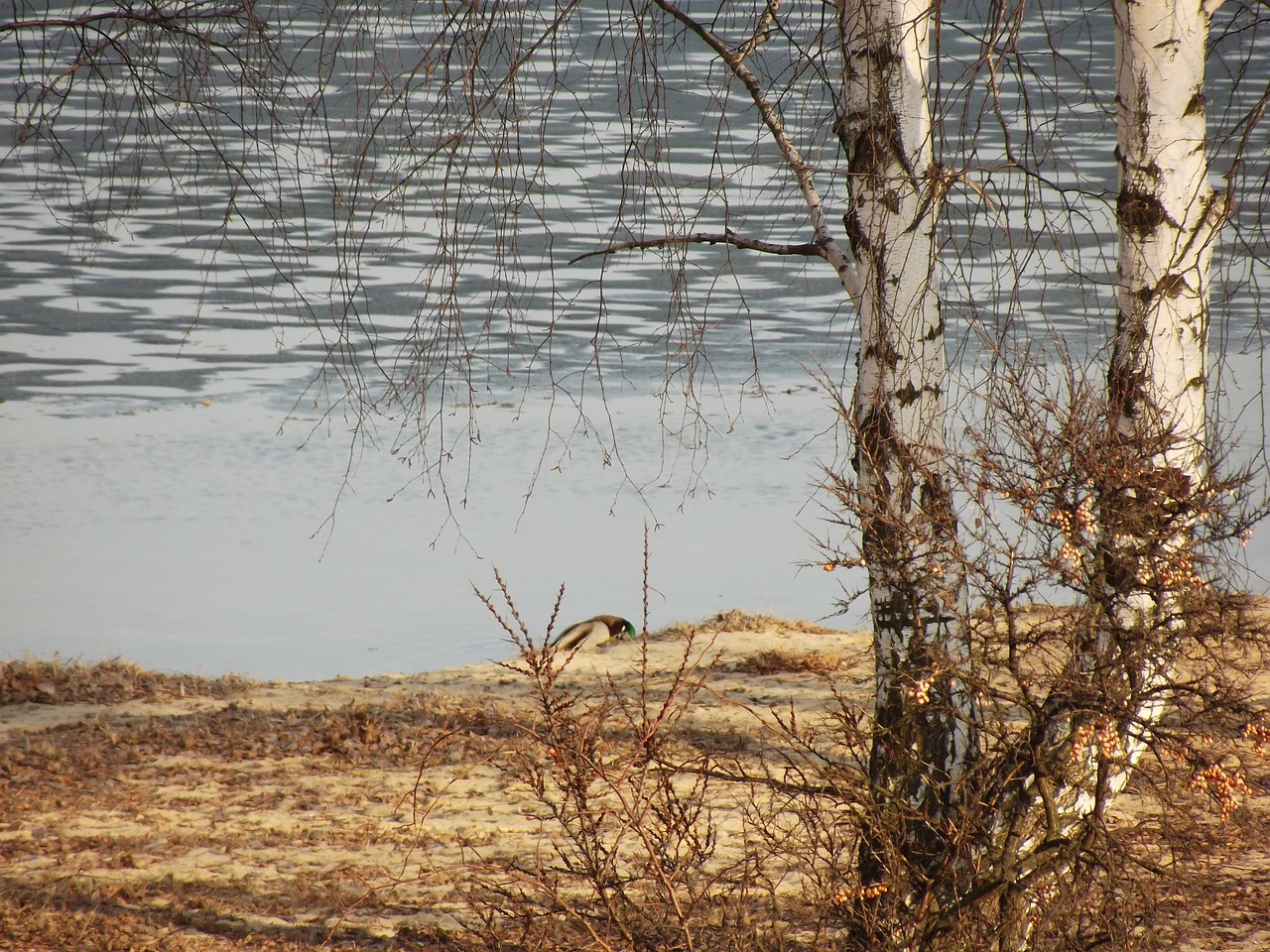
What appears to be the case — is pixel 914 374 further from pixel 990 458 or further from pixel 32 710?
pixel 32 710

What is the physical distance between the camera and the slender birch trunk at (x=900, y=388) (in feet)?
11.6

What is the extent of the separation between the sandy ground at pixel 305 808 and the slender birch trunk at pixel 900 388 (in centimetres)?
57

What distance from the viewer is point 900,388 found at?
3.79 metres

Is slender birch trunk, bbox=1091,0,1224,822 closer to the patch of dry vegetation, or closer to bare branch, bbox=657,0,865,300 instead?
bare branch, bbox=657,0,865,300

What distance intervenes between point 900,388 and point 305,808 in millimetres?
3815

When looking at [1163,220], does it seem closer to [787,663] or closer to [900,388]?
[900,388]

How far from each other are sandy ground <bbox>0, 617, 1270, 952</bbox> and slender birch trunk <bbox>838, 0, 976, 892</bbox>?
574 millimetres

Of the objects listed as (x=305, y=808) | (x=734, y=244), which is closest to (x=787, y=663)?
(x=305, y=808)

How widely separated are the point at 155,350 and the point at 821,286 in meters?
9.84

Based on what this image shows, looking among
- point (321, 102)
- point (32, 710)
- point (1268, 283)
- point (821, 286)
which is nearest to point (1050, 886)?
point (321, 102)

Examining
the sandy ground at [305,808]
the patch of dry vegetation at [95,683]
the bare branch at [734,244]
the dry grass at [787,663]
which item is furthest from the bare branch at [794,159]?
the patch of dry vegetation at [95,683]

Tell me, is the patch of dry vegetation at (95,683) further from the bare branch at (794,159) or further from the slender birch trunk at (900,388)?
the slender birch trunk at (900,388)

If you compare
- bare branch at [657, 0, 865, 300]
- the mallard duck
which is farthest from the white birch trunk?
the mallard duck

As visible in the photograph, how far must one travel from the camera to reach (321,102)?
3.91m
